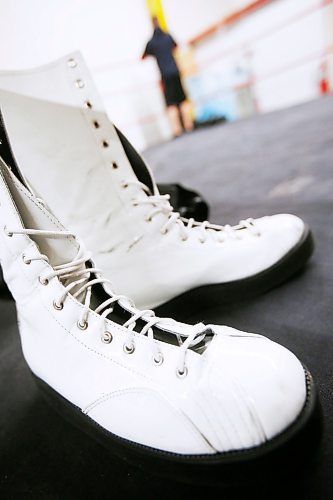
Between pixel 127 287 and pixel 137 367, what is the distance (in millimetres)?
233

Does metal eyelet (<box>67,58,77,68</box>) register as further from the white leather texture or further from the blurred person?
the blurred person

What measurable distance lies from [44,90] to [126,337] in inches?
17.0

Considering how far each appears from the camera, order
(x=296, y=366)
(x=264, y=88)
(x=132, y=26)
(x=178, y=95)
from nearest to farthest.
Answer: (x=296, y=366)
(x=132, y=26)
(x=178, y=95)
(x=264, y=88)

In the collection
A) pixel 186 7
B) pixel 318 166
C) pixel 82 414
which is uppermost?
pixel 186 7

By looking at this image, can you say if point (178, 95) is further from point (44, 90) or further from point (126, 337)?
point (126, 337)

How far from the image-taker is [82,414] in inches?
14.6

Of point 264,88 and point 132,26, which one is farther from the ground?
point 132,26

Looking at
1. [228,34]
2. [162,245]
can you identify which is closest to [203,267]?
[162,245]

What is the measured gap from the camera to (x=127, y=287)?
0.56 meters

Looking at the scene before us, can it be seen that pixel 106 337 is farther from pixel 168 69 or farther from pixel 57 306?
pixel 168 69

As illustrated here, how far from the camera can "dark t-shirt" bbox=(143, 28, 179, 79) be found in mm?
3471

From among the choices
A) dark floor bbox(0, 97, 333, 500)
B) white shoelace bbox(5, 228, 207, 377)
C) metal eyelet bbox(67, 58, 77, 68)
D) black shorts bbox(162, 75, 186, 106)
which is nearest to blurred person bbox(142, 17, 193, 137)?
black shorts bbox(162, 75, 186, 106)

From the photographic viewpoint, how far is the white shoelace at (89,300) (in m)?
0.33

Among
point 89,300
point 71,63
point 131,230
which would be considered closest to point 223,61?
point 71,63
